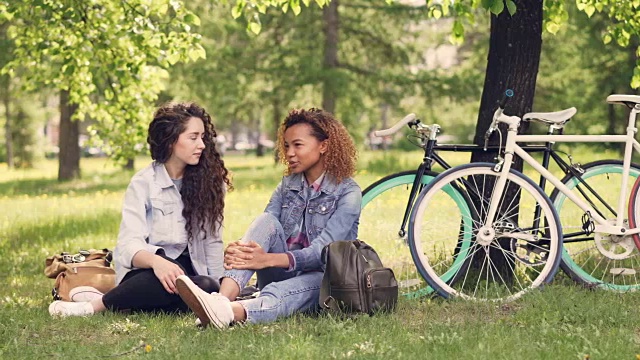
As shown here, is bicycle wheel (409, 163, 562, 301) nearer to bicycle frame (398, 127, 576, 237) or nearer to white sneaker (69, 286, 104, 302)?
bicycle frame (398, 127, 576, 237)

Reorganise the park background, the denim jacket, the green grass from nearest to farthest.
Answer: the green grass, the park background, the denim jacket

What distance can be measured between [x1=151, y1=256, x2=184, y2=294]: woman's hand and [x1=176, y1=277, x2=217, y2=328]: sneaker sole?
0.34 meters

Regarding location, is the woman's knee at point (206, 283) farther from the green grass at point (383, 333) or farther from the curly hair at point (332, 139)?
the curly hair at point (332, 139)

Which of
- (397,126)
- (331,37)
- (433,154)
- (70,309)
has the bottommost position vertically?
(70,309)

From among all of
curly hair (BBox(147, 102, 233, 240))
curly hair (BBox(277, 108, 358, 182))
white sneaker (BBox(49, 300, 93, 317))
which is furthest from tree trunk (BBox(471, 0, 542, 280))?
white sneaker (BBox(49, 300, 93, 317))

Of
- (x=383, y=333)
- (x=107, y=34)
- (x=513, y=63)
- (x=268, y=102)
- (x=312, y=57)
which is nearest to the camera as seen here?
(x=383, y=333)

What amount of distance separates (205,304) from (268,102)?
21092 millimetres

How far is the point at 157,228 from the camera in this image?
5715mm

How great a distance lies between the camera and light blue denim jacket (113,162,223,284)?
5523 mm

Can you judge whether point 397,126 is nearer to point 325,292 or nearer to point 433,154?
point 433,154

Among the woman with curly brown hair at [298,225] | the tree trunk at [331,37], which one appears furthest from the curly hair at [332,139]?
the tree trunk at [331,37]

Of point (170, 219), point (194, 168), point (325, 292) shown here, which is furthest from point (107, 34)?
point (325, 292)

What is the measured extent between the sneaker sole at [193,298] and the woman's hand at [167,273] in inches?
13.4

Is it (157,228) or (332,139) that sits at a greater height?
(332,139)
